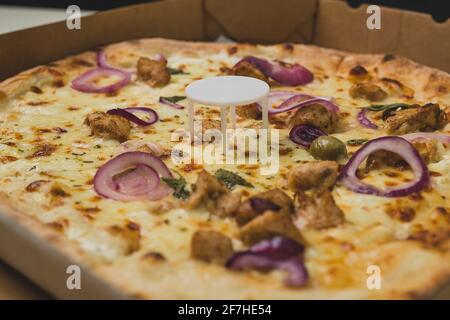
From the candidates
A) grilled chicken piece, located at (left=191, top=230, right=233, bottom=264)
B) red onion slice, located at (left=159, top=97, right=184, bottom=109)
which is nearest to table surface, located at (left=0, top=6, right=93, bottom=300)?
grilled chicken piece, located at (left=191, top=230, right=233, bottom=264)

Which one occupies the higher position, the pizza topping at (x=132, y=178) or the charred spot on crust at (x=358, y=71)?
the charred spot on crust at (x=358, y=71)

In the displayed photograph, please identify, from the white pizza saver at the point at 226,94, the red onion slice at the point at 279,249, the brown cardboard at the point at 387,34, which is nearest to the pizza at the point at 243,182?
the red onion slice at the point at 279,249

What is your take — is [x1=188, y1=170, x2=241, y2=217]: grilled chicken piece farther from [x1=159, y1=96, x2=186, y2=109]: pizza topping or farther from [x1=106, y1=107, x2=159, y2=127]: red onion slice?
[x1=159, y1=96, x2=186, y2=109]: pizza topping

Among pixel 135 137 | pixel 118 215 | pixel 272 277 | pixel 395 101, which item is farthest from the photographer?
pixel 395 101

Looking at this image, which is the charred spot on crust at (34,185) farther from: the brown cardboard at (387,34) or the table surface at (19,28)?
the brown cardboard at (387,34)
